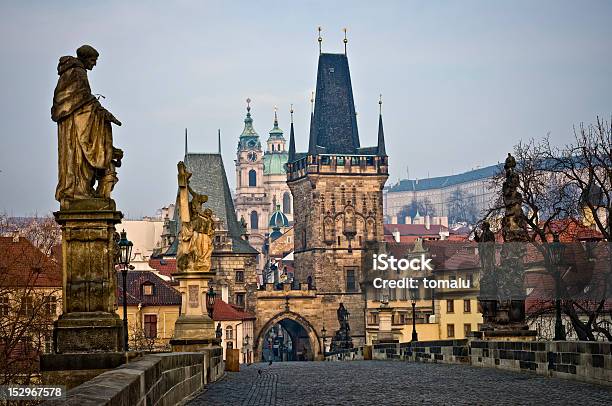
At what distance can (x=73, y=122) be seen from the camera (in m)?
12.5

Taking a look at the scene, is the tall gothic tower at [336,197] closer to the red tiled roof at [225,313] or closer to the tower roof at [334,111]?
the tower roof at [334,111]

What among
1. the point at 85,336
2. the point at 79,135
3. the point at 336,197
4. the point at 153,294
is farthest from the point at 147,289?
the point at 85,336

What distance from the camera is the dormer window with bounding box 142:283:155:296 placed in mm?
81500

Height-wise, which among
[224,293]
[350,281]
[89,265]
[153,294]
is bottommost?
[89,265]

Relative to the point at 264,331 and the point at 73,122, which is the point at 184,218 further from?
the point at 264,331

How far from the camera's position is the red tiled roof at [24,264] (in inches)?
1482

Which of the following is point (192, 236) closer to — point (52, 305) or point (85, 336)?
point (52, 305)

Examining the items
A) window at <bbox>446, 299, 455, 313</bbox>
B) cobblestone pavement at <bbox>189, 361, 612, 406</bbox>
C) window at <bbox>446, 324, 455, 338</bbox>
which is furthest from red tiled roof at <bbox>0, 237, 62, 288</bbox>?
window at <bbox>446, 299, 455, 313</bbox>

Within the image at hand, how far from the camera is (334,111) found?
134250 mm

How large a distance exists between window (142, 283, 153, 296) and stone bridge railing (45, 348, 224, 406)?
6119 cm

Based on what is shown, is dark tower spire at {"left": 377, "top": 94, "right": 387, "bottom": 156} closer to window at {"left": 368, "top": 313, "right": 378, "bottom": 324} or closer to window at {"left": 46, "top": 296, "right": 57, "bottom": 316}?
window at {"left": 368, "top": 313, "right": 378, "bottom": 324}

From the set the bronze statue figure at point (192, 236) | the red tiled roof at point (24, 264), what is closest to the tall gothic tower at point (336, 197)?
the red tiled roof at point (24, 264)

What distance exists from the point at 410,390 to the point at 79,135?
795 cm

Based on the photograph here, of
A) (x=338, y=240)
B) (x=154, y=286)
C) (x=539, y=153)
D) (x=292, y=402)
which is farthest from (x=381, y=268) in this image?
(x=292, y=402)
